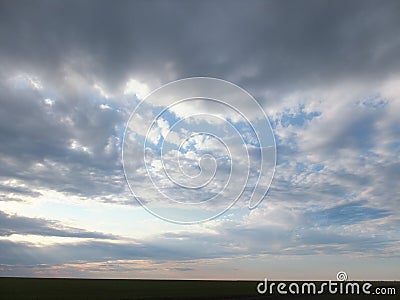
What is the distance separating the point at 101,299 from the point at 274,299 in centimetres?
3325

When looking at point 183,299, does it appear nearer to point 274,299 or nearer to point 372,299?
point 274,299

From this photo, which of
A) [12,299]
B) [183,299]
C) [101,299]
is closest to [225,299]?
[183,299]

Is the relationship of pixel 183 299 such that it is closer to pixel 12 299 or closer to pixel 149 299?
pixel 149 299

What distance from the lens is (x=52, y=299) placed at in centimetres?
6631

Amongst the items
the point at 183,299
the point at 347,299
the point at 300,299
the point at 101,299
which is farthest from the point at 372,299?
the point at 101,299

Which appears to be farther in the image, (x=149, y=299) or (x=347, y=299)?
(x=347, y=299)

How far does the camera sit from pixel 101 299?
67750 millimetres

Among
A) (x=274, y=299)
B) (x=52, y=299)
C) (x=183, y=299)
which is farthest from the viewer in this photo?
(x=274, y=299)

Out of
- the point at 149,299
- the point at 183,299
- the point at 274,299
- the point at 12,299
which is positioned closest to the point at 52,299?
the point at 12,299

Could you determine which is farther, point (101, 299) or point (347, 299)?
point (347, 299)

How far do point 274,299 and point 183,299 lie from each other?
18500mm

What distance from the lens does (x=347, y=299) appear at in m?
76.7

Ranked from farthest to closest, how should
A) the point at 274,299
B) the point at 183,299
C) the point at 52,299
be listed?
the point at 274,299 → the point at 183,299 → the point at 52,299

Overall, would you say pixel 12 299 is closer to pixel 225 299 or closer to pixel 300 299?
pixel 225 299
